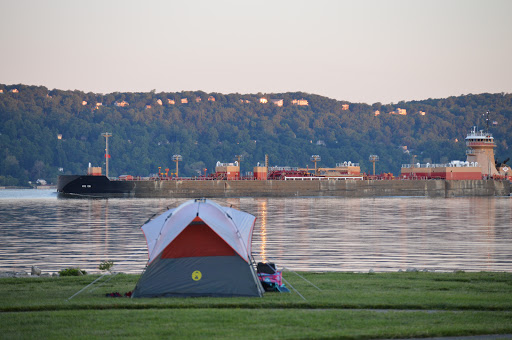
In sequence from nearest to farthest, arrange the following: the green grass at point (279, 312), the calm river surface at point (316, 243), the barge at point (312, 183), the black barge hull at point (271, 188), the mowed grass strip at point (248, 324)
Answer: the mowed grass strip at point (248, 324) < the green grass at point (279, 312) < the calm river surface at point (316, 243) < the black barge hull at point (271, 188) < the barge at point (312, 183)

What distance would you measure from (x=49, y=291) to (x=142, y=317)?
3.57 m

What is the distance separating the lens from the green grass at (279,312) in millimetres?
10789

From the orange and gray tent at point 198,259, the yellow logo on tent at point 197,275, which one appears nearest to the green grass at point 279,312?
the orange and gray tent at point 198,259

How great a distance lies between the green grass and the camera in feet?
35.4

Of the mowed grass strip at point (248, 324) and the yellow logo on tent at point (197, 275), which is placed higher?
the yellow logo on tent at point (197, 275)

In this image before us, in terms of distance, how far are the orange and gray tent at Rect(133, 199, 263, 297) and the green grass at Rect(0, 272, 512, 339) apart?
0.47 metres

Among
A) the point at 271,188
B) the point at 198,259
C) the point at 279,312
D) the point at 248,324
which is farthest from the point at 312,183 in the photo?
the point at 248,324

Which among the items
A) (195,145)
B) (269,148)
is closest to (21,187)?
(195,145)

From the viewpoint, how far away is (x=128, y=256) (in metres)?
23.7

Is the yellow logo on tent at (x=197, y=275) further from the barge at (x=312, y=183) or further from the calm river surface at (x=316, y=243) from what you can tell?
the barge at (x=312, y=183)

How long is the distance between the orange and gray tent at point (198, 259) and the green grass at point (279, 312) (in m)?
0.47

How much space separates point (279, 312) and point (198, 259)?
2.57m

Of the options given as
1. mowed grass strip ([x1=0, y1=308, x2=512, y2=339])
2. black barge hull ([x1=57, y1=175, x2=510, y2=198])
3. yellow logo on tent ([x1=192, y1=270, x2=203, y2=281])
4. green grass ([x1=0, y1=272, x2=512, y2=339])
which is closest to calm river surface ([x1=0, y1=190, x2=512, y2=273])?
green grass ([x1=0, y1=272, x2=512, y2=339])

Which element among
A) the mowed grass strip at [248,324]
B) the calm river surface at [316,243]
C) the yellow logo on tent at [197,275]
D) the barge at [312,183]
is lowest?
the calm river surface at [316,243]
